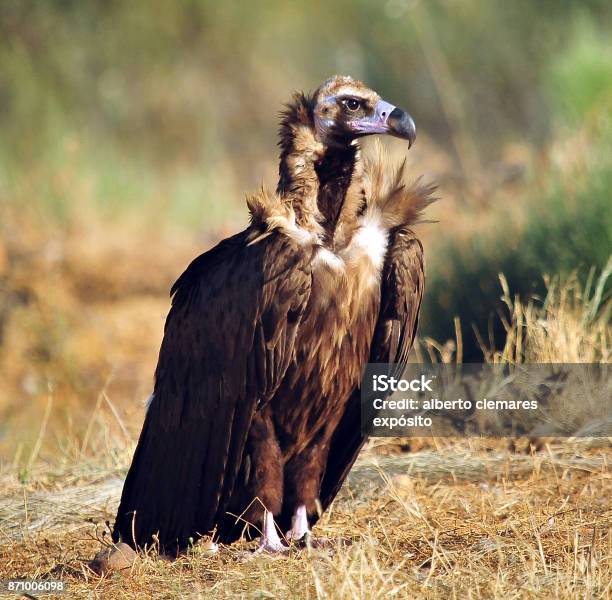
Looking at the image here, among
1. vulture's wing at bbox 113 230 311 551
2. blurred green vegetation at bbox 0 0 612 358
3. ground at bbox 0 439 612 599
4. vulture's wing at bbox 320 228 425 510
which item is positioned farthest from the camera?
blurred green vegetation at bbox 0 0 612 358

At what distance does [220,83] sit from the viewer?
17.0 meters

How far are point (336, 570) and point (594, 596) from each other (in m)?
0.76

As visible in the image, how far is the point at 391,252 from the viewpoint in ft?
14.8

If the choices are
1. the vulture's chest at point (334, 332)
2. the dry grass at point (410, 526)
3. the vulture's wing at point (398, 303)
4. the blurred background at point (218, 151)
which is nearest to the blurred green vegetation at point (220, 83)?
the blurred background at point (218, 151)

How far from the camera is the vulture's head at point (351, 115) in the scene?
462 centimetres

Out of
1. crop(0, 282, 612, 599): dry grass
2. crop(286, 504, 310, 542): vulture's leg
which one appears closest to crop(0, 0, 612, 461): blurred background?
crop(0, 282, 612, 599): dry grass

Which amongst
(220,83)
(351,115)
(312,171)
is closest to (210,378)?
(312,171)

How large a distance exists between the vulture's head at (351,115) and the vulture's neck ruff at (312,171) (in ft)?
0.10

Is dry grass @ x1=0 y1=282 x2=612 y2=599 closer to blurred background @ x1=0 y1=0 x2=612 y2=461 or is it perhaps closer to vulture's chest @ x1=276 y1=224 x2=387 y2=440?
vulture's chest @ x1=276 y1=224 x2=387 y2=440

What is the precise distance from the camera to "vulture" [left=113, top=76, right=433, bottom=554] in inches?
171

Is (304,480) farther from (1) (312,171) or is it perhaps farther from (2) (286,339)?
(1) (312,171)

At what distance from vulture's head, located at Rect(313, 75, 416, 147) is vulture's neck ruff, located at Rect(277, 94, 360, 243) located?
3 centimetres

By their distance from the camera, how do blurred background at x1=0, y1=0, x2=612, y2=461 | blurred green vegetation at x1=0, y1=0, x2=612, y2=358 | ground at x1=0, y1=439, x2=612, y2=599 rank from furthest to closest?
blurred green vegetation at x1=0, y1=0, x2=612, y2=358 → blurred background at x1=0, y1=0, x2=612, y2=461 → ground at x1=0, y1=439, x2=612, y2=599

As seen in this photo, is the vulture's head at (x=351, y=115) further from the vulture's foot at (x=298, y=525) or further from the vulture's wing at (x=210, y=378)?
the vulture's foot at (x=298, y=525)
